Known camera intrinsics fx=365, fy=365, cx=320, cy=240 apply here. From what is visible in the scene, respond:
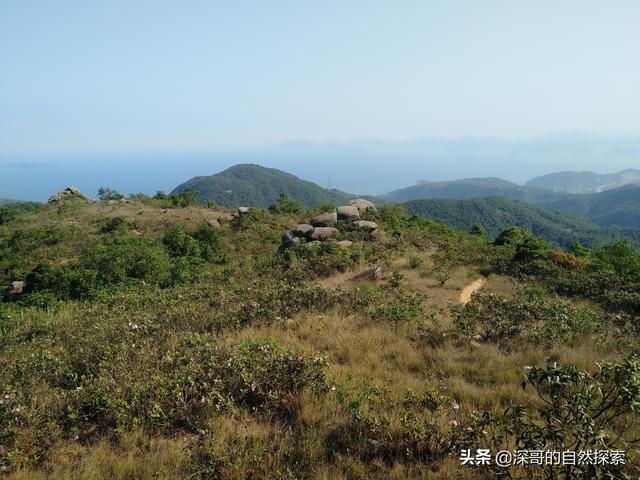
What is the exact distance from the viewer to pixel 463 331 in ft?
22.4

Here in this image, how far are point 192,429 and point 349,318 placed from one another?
14.2ft

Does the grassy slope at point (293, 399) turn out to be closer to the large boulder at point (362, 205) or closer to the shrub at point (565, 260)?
the shrub at point (565, 260)

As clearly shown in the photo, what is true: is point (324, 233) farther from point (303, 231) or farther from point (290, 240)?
point (290, 240)

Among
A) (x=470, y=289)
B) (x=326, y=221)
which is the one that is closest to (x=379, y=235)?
(x=326, y=221)

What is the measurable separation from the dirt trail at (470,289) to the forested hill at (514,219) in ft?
250

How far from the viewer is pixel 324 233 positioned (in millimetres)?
21703

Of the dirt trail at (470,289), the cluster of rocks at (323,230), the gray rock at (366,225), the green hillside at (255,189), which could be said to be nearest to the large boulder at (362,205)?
the cluster of rocks at (323,230)

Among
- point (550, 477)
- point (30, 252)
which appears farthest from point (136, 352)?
point (30, 252)

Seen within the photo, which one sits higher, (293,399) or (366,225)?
(366,225)

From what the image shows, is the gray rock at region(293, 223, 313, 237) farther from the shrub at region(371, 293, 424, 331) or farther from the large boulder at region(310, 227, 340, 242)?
the shrub at region(371, 293, 424, 331)

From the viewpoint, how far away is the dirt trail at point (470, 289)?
11765 mm

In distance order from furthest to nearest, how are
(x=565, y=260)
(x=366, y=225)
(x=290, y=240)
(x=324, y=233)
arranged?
(x=366, y=225) < (x=290, y=240) < (x=324, y=233) < (x=565, y=260)

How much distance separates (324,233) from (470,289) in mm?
10259

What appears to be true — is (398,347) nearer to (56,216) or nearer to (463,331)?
(463,331)
